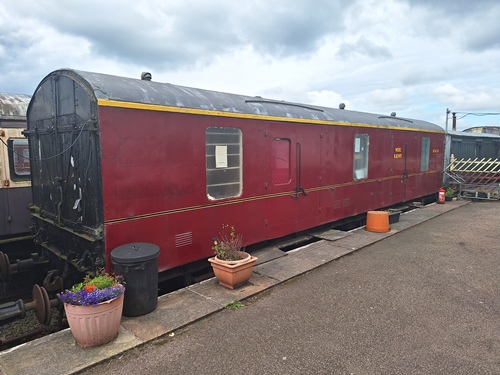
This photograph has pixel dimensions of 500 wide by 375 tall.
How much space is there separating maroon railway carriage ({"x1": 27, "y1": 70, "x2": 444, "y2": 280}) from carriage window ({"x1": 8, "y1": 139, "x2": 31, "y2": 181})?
87 cm

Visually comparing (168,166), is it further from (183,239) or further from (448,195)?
(448,195)

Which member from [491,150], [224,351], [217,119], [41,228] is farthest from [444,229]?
[491,150]

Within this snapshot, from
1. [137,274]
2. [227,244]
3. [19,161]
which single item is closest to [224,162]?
[227,244]

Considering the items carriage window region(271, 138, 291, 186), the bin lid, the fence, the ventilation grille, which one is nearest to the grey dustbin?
the bin lid

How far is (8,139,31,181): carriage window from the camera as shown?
7.21 m

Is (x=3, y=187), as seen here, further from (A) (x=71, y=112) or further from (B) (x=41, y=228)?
(A) (x=71, y=112)

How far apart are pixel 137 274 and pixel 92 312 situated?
2.51 ft

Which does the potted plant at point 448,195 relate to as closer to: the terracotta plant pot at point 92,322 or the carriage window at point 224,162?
the carriage window at point 224,162

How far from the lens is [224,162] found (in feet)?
20.1

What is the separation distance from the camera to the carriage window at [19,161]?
23.6 feet

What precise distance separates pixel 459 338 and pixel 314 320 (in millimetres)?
1643

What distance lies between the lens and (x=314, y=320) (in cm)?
452

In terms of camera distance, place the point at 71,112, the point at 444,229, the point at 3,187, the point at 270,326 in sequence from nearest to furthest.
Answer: the point at 270,326 → the point at 71,112 → the point at 3,187 → the point at 444,229

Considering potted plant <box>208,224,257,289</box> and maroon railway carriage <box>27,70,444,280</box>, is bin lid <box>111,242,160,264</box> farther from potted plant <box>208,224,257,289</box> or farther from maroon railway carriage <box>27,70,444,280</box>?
potted plant <box>208,224,257,289</box>
